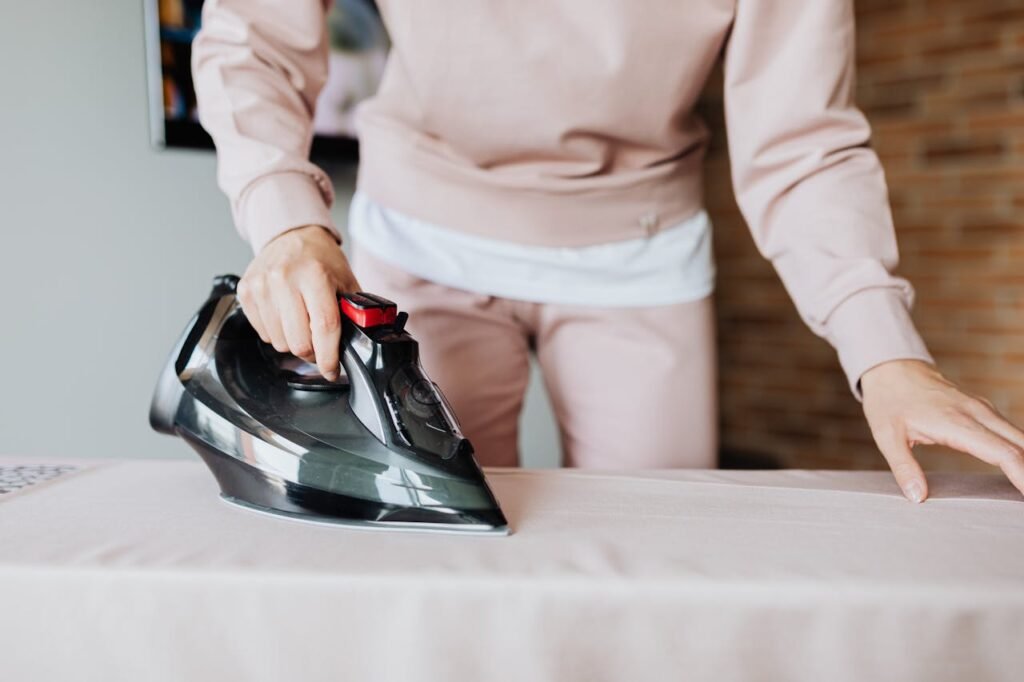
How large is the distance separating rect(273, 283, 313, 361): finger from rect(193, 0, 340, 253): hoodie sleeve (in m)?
0.12

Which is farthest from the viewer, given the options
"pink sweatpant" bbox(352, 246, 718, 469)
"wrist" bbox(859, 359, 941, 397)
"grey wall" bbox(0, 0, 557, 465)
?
"grey wall" bbox(0, 0, 557, 465)

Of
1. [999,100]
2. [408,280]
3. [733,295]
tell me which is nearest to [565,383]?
[408,280]

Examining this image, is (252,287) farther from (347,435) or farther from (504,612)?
(504,612)

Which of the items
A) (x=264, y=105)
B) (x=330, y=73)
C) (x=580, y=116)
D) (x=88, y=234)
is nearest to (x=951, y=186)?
(x=330, y=73)

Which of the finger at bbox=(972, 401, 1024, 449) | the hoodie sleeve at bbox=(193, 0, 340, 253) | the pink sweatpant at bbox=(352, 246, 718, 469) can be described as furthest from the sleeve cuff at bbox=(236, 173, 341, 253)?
the finger at bbox=(972, 401, 1024, 449)

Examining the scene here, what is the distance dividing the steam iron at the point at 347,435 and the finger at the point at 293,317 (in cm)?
3

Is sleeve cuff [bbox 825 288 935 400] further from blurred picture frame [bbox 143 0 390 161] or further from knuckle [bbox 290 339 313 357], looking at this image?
blurred picture frame [bbox 143 0 390 161]

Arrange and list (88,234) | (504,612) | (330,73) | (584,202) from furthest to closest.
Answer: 1. (330,73)
2. (88,234)
3. (584,202)
4. (504,612)

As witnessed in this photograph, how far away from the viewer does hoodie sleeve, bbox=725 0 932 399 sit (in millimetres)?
866

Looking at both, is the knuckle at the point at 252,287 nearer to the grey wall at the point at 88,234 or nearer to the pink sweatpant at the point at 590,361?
the pink sweatpant at the point at 590,361

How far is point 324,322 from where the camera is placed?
705 mm

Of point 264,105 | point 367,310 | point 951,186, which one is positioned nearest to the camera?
point 367,310

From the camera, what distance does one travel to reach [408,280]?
1075 mm

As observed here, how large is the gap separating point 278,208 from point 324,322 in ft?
0.61
